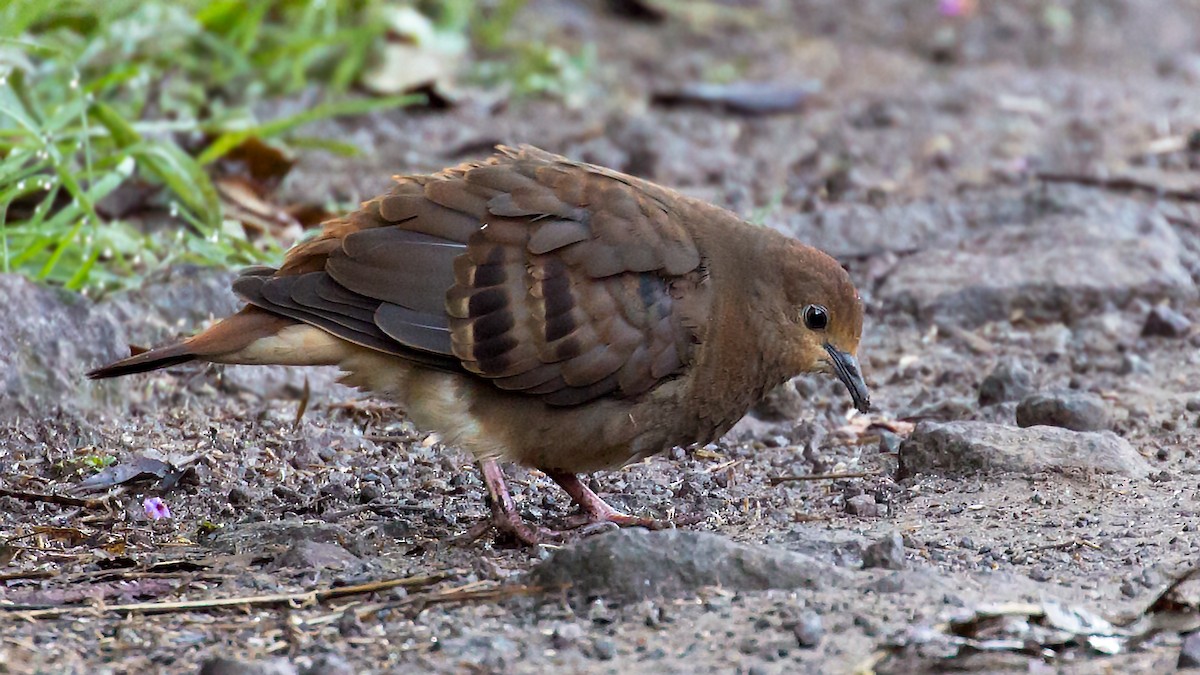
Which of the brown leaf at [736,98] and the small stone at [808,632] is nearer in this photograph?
the small stone at [808,632]

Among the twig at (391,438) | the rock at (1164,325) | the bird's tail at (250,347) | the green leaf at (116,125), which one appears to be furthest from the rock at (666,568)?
the green leaf at (116,125)

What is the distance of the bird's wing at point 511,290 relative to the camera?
417 centimetres

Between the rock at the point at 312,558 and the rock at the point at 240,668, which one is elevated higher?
the rock at the point at 240,668

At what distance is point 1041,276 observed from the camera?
20.4 feet

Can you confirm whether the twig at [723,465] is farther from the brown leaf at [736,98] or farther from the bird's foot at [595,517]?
the brown leaf at [736,98]

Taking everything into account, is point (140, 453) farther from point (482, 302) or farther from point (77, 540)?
point (482, 302)

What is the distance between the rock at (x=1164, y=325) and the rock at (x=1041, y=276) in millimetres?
253

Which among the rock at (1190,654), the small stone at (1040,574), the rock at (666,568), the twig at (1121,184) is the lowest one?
the rock at (666,568)

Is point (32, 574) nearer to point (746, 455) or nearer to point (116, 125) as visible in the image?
point (746, 455)

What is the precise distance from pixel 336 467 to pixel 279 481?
0.19 m

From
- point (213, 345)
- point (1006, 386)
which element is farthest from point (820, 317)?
point (213, 345)

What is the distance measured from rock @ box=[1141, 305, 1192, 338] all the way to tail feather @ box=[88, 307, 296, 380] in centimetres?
337

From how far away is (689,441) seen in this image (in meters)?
4.34

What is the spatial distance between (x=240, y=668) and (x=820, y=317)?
2136mm
